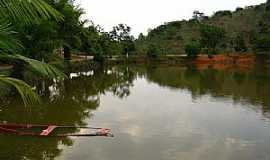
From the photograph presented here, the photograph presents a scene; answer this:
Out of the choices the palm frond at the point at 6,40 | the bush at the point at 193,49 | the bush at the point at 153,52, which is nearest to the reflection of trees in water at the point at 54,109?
the palm frond at the point at 6,40

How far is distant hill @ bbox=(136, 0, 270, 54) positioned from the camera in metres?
68.4

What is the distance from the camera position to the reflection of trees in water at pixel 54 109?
11945mm

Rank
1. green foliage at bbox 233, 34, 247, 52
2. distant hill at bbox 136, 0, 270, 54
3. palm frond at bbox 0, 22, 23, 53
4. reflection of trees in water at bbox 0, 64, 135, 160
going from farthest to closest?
distant hill at bbox 136, 0, 270, 54
green foliage at bbox 233, 34, 247, 52
reflection of trees in water at bbox 0, 64, 135, 160
palm frond at bbox 0, 22, 23, 53

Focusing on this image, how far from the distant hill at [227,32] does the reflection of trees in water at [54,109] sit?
113 feet

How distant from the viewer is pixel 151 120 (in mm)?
17516

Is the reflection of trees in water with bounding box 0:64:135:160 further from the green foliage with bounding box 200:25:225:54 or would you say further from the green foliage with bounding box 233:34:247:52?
the green foliage with bounding box 233:34:247:52

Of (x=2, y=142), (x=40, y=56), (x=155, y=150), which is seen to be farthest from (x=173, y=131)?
(x=40, y=56)

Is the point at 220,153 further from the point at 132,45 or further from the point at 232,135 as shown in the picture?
the point at 132,45

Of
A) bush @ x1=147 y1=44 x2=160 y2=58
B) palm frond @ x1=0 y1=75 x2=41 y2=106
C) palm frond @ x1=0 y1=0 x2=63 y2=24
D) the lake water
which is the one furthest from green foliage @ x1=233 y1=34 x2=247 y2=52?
palm frond @ x1=0 y1=0 x2=63 y2=24

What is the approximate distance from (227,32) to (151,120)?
66.9 metres

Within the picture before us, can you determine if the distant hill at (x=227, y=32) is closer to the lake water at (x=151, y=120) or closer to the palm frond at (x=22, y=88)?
the lake water at (x=151, y=120)

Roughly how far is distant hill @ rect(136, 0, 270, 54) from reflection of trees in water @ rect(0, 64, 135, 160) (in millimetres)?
34398

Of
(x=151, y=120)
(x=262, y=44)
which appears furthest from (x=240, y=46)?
(x=151, y=120)

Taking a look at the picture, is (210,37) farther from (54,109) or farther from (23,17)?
(23,17)
